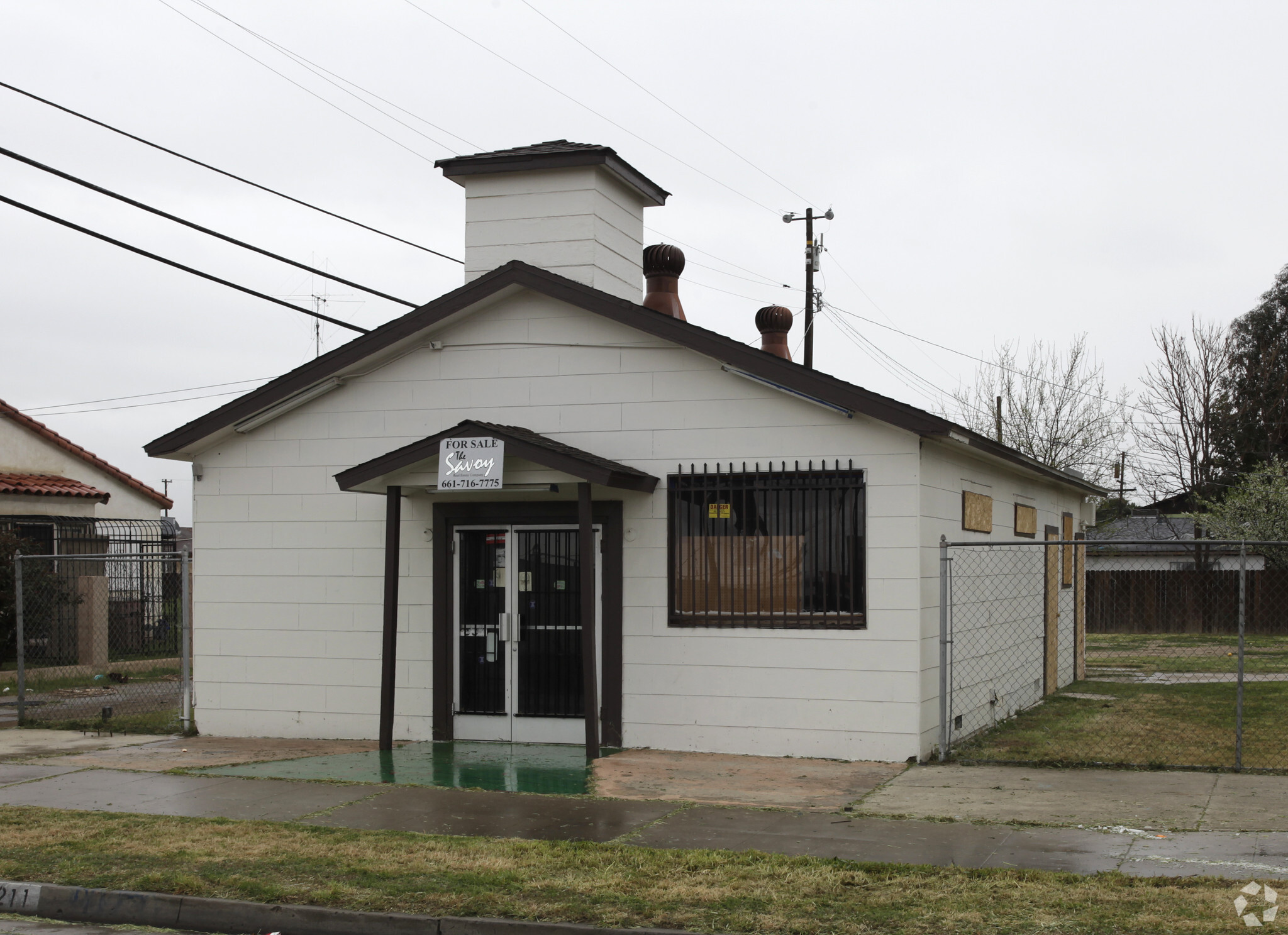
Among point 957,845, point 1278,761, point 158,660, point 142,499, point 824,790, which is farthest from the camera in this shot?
point 142,499

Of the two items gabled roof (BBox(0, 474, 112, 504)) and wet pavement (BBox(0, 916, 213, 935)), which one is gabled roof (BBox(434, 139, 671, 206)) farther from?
gabled roof (BBox(0, 474, 112, 504))

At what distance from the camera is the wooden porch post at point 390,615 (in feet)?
41.8

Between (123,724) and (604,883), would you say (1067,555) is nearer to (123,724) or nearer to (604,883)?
(123,724)

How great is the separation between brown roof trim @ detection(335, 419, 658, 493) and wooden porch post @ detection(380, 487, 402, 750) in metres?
0.39

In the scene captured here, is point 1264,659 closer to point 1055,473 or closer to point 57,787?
point 1055,473

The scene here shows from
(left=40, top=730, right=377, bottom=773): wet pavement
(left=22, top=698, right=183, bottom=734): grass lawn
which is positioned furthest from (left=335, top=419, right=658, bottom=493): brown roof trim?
(left=22, top=698, right=183, bottom=734): grass lawn

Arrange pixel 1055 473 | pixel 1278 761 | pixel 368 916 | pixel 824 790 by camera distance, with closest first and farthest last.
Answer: pixel 368 916 < pixel 824 790 < pixel 1278 761 < pixel 1055 473

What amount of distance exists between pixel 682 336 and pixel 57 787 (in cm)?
669

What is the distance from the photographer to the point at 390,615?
503 inches

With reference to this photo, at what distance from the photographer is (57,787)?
1077 cm

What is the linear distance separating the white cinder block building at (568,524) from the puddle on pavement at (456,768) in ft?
1.12

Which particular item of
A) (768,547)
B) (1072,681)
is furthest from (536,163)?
(1072,681)

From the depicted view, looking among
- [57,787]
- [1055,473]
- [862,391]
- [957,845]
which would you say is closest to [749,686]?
[862,391]

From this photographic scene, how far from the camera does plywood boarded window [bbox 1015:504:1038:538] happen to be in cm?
1635
